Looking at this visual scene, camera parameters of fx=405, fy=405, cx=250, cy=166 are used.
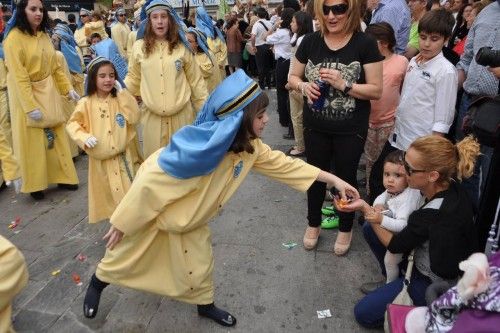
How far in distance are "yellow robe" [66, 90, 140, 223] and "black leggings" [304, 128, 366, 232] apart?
5.20 ft

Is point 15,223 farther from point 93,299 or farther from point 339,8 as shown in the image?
point 339,8

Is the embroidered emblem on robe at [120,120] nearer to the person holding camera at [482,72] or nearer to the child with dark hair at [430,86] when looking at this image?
the child with dark hair at [430,86]

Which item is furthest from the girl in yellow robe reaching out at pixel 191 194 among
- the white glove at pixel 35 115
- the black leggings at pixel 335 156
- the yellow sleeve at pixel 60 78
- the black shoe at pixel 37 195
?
the yellow sleeve at pixel 60 78

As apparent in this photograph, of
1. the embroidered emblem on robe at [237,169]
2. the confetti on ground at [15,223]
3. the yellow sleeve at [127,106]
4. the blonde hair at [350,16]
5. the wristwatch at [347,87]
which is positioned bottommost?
the confetti on ground at [15,223]

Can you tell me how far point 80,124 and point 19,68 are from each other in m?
1.36

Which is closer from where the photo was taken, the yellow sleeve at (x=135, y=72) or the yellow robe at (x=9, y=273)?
the yellow robe at (x=9, y=273)

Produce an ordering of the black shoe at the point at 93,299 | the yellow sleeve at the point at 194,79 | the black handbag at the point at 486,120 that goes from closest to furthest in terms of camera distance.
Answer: the black handbag at the point at 486,120, the black shoe at the point at 93,299, the yellow sleeve at the point at 194,79

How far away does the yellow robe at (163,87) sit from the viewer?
3.85 meters

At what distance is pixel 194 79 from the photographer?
13.6 ft

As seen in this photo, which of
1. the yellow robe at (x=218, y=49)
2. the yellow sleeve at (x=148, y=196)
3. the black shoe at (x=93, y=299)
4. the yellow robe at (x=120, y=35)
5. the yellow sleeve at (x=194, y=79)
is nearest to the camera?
the yellow sleeve at (x=148, y=196)

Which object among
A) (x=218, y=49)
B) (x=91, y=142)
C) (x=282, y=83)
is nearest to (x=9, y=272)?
(x=91, y=142)

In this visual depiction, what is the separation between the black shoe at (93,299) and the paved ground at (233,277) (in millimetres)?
93

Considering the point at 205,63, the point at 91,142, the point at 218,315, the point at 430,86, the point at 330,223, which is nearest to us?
the point at 218,315

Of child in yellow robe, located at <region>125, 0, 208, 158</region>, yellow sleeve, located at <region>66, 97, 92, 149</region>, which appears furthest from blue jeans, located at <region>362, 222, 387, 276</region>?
yellow sleeve, located at <region>66, 97, 92, 149</region>
